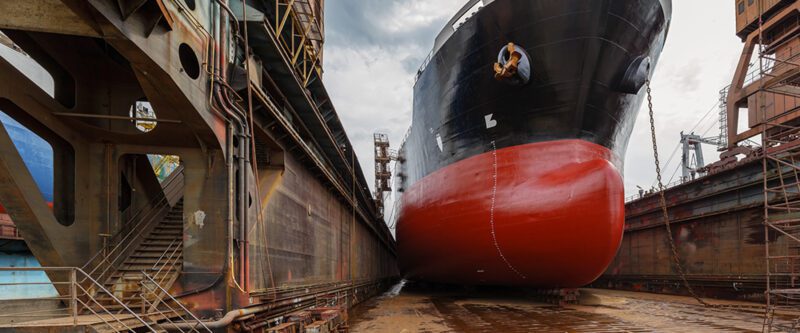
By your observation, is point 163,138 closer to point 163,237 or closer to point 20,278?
point 163,237

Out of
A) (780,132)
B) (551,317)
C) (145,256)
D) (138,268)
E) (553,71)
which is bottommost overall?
(551,317)

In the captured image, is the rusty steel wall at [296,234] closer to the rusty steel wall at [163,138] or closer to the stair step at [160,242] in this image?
the rusty steel wall at [163,138]

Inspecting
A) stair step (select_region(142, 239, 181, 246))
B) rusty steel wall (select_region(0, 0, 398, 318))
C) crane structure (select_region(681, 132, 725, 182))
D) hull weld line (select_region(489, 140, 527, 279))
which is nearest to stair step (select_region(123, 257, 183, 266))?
rusty steel wall (select_region(0, 0, 398, 318))

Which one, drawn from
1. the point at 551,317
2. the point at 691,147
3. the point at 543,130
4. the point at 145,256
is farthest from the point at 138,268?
the point at 691,147

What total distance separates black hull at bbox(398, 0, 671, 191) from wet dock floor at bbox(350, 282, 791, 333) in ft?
14.0

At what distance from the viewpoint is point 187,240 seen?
225 inches

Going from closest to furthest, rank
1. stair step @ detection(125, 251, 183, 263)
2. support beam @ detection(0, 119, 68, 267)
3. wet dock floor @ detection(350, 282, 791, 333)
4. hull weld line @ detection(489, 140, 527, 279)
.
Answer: support beam @ detection(0, 119, 68, 267)
stair step @ detection(125, 251, 183, 263)
wet dock floor @ detection(350, 282, 791, 333)
hull weld line @ detection(489, 140, 527, 279)

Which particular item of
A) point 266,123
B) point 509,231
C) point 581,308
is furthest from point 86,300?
point 581,308

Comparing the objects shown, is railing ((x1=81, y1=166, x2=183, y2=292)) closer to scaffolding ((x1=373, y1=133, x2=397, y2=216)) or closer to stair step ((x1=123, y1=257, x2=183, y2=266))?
stair step ((x1=123, y1=257, x2=183, y2=266))

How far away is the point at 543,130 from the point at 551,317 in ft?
15.0

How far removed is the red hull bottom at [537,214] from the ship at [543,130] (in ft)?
0.09

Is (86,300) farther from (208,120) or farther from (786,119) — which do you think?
(786,119)

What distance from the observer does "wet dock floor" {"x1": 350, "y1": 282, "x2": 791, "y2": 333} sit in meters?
8.09

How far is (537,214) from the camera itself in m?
9.54
